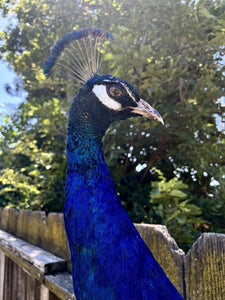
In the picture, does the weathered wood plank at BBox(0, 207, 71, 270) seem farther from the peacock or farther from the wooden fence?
the peacock

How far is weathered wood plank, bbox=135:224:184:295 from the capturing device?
827mm

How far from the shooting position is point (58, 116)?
265 cm

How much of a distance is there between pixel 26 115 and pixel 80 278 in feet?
10.4

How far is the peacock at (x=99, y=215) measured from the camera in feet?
2.29

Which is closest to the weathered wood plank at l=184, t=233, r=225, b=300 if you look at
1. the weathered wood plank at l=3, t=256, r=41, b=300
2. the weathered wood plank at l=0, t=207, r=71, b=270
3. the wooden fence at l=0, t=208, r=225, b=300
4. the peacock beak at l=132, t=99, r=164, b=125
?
the wooden fence at l=0, t=208, r=225, b=300

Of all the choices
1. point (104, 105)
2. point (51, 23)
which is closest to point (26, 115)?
point (51, 23)

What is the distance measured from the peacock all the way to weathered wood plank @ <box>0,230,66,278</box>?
0.64 meters

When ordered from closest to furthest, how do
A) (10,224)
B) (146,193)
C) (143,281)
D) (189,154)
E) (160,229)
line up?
(143,281) < (160,229) < (189,154) < (146,193) < (10,224)

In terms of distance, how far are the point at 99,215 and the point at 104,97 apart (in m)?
0.41

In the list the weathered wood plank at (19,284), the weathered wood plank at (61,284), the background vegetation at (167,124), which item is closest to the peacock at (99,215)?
the weathered wood plank at (61,284)

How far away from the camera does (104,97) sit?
3.03 feet

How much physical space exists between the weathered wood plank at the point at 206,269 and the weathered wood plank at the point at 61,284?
0.54 meters

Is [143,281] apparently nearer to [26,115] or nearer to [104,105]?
[104,105]

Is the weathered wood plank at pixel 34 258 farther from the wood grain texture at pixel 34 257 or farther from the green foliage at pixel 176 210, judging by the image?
the green foliage at pixel 176 210
